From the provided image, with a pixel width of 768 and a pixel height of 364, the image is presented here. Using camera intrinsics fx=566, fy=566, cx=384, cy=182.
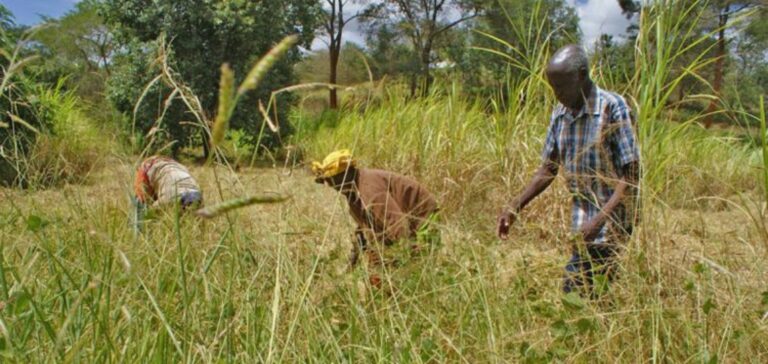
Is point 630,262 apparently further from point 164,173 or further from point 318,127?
point 318,127

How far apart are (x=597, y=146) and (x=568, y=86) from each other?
26cm

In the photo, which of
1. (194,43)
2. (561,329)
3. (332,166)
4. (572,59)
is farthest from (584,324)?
(194,43)

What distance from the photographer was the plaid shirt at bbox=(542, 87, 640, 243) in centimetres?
199

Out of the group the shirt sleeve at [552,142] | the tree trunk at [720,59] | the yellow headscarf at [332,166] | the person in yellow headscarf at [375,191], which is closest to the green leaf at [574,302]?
the tree trunk at [720,59]

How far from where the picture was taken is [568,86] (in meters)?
2.09

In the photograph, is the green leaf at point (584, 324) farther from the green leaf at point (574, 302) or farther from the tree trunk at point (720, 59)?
the tree trunk at point (720, 59)

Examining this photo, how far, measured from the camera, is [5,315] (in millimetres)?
1092

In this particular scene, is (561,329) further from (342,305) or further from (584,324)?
(342,305)

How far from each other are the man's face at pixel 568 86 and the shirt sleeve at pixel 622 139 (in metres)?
0.14

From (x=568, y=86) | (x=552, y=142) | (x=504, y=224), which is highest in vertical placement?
(x=568, y=86)

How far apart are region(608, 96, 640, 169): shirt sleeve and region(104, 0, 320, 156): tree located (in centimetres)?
741

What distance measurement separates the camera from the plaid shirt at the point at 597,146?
6.53 ft

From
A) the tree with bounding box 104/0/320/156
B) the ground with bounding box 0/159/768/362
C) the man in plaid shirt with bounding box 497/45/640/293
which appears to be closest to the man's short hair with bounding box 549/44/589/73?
the man in plaid shirt with bounding box 497/45/640/293

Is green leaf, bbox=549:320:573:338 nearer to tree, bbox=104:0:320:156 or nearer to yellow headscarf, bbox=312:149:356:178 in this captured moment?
yellow headscarf, bbox=312:149:356:178
